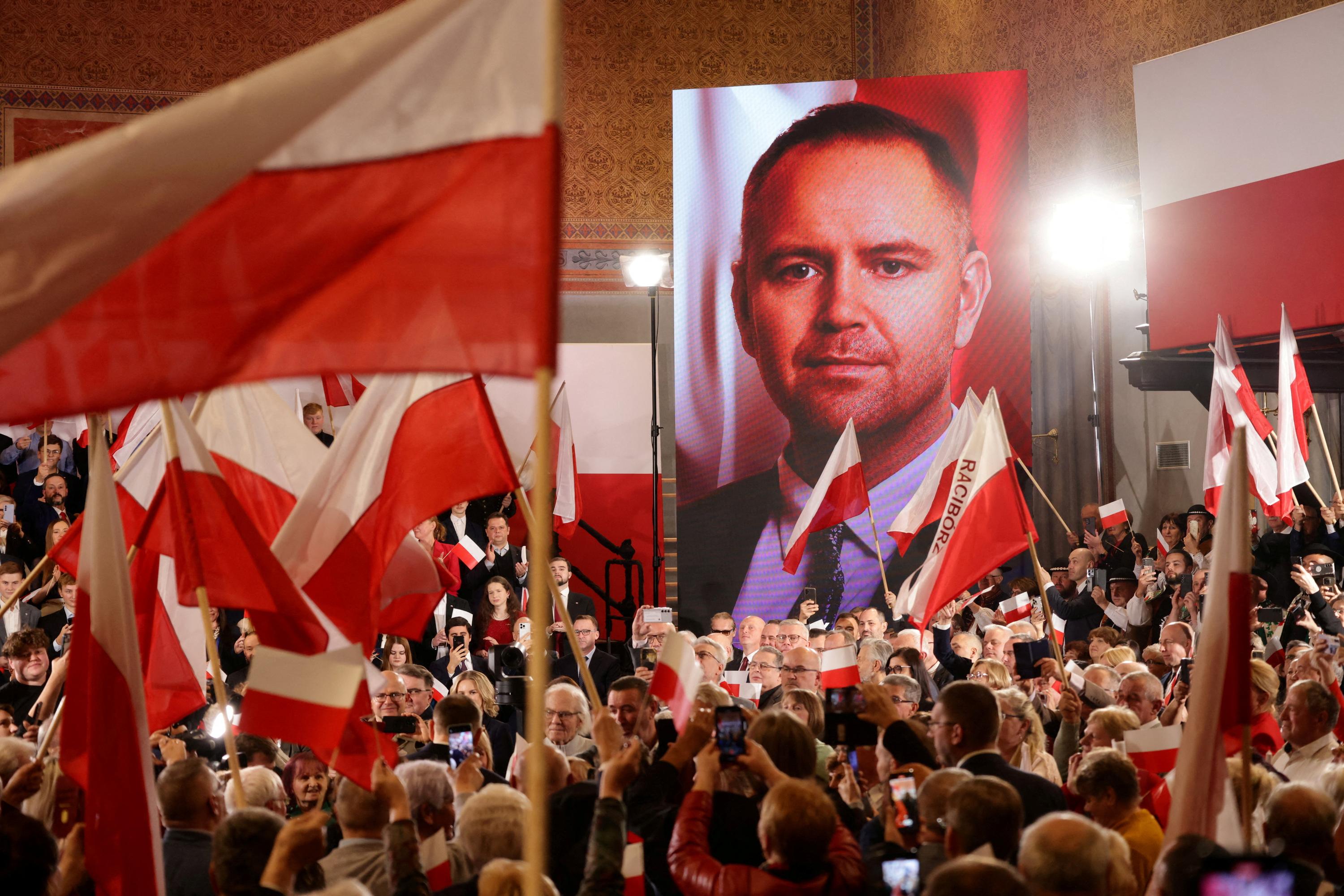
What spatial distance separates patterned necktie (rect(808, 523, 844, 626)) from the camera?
525 inches

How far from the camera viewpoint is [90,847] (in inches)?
141

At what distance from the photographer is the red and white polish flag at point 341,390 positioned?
13.6 metres

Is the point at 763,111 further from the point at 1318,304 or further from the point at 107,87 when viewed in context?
the point at 107,87

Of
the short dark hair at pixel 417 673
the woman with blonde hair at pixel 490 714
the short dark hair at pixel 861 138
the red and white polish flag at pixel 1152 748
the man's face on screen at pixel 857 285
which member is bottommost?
the woman with blonde hair at pixel 490 714

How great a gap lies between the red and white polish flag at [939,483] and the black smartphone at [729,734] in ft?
17.5

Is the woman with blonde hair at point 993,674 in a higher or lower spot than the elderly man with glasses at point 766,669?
higher

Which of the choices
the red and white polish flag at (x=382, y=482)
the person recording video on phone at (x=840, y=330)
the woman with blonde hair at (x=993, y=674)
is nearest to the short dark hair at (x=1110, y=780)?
the red and white polish flag at (x=382, y=482)

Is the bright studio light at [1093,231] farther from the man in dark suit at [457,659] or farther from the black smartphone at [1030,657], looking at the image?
the black smartphone at [1030,657]

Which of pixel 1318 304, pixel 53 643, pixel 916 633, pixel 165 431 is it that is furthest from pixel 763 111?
pixel 165 431

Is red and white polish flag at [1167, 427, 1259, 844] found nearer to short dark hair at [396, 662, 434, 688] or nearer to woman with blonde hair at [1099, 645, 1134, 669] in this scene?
woman with blonde hair at [1099, 645, 1134, 669]

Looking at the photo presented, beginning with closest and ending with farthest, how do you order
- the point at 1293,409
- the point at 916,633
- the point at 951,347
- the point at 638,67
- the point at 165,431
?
the point at 165,431
the point at 916,633
the point at 1293,409
the point at 951,347
the point at 638,67

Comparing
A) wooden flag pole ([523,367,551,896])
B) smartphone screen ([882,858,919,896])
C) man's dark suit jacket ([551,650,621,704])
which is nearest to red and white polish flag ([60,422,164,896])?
wooden flag pole ([523,367,551,896])

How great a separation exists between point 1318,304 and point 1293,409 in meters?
1.84

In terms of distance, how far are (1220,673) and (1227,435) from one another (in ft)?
23.1
